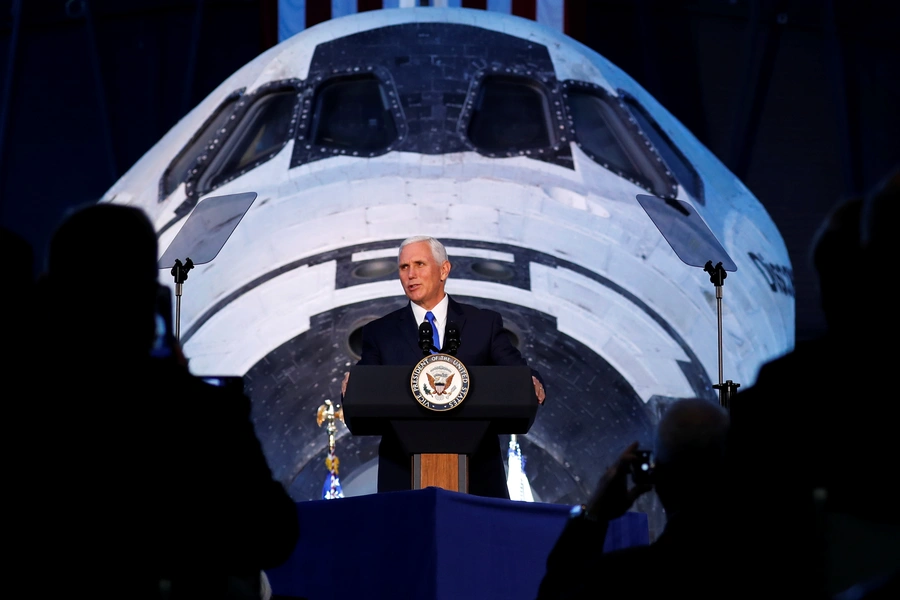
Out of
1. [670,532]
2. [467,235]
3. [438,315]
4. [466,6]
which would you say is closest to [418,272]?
[438,315]

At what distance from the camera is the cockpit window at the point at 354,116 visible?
560 centimetres

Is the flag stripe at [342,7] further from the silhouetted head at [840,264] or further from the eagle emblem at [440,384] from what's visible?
the silhouetted head at [840,264]

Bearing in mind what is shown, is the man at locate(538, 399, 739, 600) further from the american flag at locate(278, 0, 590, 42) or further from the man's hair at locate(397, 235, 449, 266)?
the american flag at locate(278, 0, 590, 42)

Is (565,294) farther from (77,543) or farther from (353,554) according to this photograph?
(77,543)

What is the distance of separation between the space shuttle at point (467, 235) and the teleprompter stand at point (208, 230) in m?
0.04

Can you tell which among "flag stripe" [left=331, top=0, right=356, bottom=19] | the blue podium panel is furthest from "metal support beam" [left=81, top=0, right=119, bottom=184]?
the blue podium panel

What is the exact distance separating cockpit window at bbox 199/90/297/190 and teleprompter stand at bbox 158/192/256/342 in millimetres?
235

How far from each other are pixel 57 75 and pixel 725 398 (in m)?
9.72

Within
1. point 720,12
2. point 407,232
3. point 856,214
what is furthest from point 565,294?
point 720,12

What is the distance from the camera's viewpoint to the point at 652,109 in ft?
21.2

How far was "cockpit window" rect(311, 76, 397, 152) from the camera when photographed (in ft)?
18.4

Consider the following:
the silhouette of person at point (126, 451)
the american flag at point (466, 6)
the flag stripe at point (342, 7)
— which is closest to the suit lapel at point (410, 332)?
the silhouette of person at point (126, 451)

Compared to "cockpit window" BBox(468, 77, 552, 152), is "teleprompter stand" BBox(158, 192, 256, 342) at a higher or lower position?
lower

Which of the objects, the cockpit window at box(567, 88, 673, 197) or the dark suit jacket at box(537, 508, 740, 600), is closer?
the dark suit jacket at box(537, 508, 740, 600)
